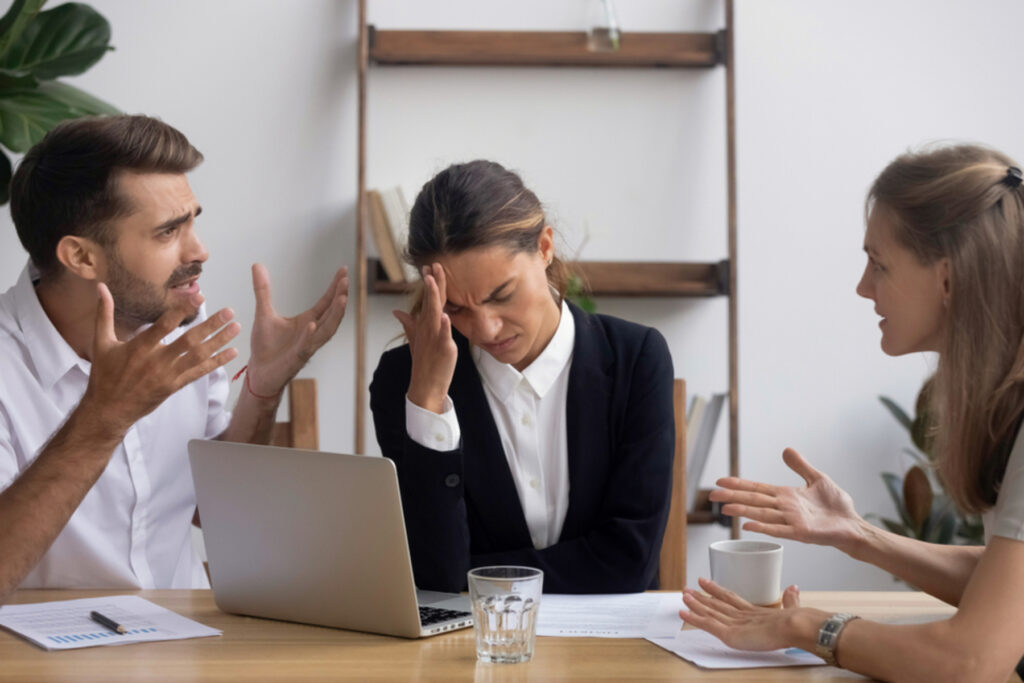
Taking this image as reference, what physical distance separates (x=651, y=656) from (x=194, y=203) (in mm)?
1167

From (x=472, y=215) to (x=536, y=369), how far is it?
10.9 inches

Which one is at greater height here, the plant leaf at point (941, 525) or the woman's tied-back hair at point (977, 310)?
the woman's tied-back hair at point (977, 310)

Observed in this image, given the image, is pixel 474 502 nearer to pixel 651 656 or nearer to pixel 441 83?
pixel 651 656

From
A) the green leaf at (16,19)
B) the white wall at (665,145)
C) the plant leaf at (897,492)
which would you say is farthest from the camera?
the white wall at (665,145)

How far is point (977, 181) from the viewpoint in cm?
121

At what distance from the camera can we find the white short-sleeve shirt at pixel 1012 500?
1021 millimetres

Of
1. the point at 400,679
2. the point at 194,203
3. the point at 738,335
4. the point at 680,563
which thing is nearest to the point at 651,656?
the point at 400,679

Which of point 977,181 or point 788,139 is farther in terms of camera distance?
point 788,139

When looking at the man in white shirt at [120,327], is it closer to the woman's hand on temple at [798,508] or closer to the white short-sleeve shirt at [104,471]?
the white short-sleeve shirt at [104,471]

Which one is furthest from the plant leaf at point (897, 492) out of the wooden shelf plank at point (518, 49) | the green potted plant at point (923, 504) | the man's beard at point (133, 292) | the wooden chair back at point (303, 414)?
the man's beard at point (133, 292)

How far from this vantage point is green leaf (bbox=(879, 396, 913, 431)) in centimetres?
276

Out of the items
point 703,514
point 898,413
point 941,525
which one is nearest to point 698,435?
point 703,514

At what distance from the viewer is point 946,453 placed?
1221mm

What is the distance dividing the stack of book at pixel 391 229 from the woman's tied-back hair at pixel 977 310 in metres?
1.67
